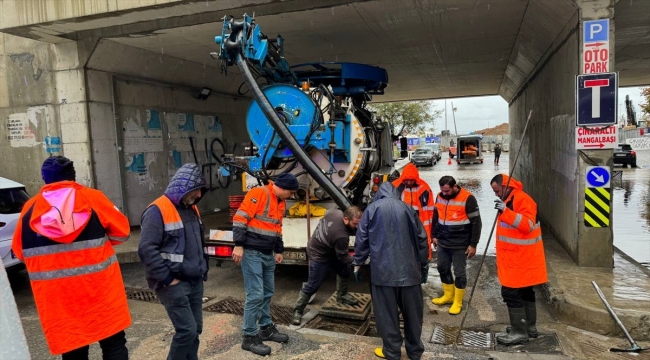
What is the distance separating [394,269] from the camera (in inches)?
138

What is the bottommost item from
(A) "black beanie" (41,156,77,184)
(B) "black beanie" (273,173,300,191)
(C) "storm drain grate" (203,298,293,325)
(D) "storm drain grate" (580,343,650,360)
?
(D) "storm drain grate" (580,343,650,360)

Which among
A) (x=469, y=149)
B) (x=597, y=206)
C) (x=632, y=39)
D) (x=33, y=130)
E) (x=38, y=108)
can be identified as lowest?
(x=597, y=206)

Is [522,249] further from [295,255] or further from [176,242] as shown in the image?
[176,242]

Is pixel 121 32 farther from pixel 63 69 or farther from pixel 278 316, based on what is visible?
pixel 278 316

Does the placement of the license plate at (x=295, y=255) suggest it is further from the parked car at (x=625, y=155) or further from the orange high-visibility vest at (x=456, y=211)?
the parked car at (x=625, y=155)

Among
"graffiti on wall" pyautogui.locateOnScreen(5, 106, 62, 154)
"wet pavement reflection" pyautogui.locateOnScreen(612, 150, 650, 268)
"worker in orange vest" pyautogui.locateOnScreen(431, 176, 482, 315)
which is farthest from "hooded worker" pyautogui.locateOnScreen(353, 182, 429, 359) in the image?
"graffiti on wall" pyautogui.locateOnScreen(5, 106, 62, 154)

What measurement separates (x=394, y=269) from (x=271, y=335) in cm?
145

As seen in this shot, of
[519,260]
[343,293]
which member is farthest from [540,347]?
[343,293]

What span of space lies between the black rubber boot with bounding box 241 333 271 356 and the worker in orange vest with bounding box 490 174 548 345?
2.19m

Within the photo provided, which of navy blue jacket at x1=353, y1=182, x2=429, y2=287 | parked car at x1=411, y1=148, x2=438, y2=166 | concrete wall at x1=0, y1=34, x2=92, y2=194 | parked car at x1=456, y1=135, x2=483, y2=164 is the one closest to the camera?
navy blue jacket at x1=353, y1=182, x2=429, y2=287

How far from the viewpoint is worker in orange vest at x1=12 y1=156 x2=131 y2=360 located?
2645 millimetres

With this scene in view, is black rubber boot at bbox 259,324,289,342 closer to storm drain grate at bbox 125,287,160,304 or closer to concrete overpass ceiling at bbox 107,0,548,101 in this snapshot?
storm drain grate at bbox 125,287,160,304

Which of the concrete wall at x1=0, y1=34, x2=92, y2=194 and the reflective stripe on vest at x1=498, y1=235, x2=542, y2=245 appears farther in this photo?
the concrete wall at x1=0, y1=34, x2=92, y2=194

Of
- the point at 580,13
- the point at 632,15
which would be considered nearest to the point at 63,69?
the point at 580,13
